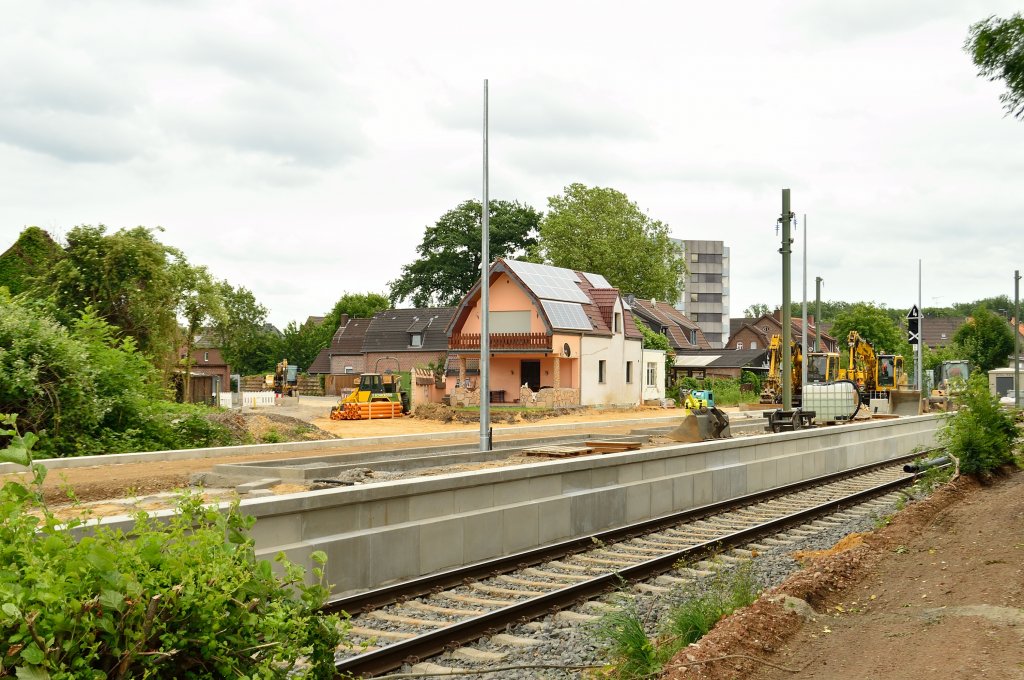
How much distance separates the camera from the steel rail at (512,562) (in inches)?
372

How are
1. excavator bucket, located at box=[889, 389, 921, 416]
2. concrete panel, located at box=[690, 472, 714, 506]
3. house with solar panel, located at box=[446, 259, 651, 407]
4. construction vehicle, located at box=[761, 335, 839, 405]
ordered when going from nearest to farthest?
concrete panel, located at box=[690, 472, 714, 506]
construction vehicle, located at box=[761, 335, 839, 405]
excavator bucket, located at box=[889, 389, 921, 416]
house with solar panel, located at box=[446, 259, 651, 407]

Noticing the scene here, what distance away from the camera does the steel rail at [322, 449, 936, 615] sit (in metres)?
9.45

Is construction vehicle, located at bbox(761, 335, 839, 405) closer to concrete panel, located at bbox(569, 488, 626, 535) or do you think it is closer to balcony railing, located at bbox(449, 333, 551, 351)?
balcony railing, located at bbox(449, 333, 551, 351)

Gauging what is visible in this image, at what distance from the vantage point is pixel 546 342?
5088 cm

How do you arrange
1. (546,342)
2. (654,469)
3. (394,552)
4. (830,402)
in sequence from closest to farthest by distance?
(394,552) → (654,469) → (830,402) → (546,342)

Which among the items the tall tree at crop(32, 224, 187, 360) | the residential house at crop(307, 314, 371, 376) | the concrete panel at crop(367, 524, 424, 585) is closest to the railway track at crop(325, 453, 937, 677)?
the concrete panel at crop(367, 524, 424, 585)

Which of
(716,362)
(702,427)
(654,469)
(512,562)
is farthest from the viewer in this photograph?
(716,362)

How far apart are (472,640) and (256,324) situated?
110181mm

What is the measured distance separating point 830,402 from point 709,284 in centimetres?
13314

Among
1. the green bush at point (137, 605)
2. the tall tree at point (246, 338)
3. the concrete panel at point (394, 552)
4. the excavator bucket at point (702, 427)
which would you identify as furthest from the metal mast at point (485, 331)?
the tall tree at point (246, 338)

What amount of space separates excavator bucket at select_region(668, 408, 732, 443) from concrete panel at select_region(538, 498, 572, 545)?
1062cm

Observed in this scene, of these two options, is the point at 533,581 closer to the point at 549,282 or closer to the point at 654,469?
the point at 654,469

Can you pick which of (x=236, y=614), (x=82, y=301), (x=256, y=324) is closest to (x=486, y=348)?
(x=236, y=614)

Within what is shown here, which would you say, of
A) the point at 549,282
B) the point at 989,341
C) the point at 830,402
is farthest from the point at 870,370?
the point at 989,341
